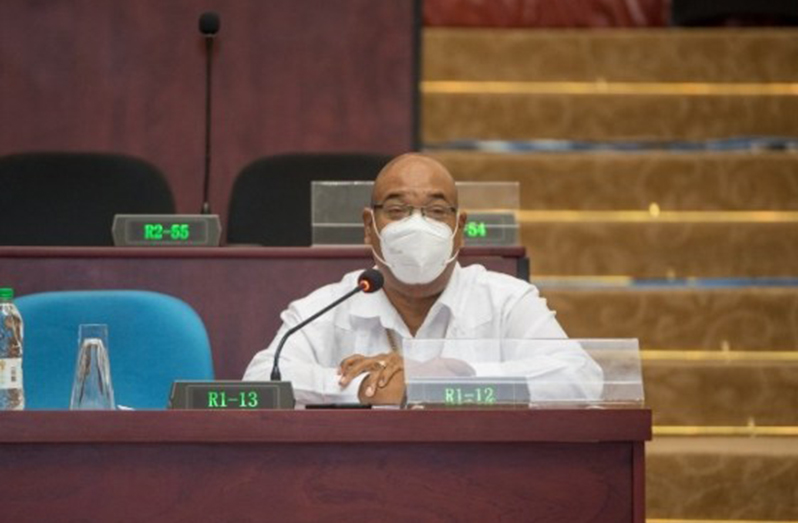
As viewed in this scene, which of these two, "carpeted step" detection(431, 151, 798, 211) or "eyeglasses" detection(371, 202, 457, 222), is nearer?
"eyeglasses" detection(371, 202, 457, 222)

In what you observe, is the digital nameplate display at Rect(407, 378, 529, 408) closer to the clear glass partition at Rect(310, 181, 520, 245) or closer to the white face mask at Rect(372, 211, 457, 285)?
the white face mask at Rect(372, 211, 457, 285)

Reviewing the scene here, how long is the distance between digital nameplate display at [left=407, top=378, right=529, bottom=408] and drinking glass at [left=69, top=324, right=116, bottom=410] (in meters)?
0.62

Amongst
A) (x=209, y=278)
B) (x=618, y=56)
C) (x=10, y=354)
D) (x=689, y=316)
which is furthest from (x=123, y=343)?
(x=618, y=56)

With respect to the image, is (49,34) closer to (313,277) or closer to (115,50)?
(115,50)

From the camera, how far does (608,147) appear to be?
4.89 m

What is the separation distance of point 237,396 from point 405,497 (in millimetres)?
302

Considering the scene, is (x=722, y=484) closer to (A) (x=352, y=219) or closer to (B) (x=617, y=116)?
(A) (x=352, y=219)

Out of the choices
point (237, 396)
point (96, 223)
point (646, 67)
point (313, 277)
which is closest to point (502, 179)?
point (646, 67)

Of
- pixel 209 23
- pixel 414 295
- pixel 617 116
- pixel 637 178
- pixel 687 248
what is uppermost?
pixel 209 23

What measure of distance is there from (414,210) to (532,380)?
43.1 inches

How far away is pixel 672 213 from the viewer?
15.2 feet

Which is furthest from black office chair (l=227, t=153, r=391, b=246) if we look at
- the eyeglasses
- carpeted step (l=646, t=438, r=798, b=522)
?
the eyeglasses

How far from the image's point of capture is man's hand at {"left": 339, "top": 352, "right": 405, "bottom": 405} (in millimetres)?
2490

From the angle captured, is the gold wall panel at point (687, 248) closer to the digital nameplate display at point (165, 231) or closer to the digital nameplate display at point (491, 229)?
the digital nameplate display at point (491, 229)
